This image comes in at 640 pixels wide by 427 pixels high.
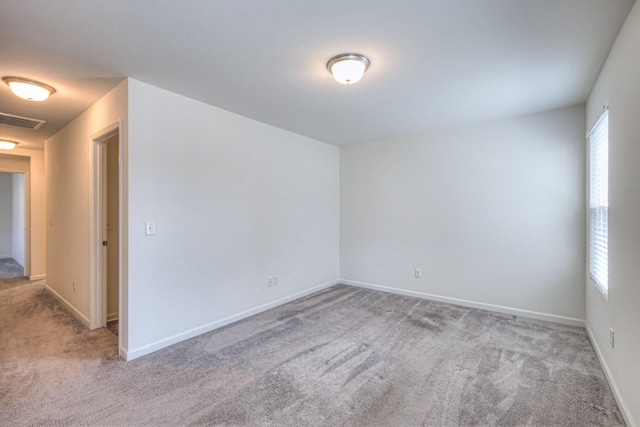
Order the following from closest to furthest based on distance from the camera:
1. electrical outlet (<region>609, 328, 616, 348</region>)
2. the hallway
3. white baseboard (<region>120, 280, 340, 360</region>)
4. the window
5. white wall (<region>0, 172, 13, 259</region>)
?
electrical outlet (<region>609, 328, 616, 348</region>)
the window
white baseboard (<region>120, 280, 340, 360</region>)
the hallway
white wall (<region>0, 172, 13, 259</region>)

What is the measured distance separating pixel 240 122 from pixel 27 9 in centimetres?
202

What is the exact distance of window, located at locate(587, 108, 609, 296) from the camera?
244 centimetres

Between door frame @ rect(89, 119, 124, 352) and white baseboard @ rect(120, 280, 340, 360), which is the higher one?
door frame @ rect(89, 119, 124, 352)

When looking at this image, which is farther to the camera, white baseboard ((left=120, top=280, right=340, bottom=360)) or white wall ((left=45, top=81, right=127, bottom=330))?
white wall ((left=45, top=81, right=127, bottom=330))

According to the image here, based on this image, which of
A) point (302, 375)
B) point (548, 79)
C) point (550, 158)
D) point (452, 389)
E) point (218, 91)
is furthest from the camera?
point (550, 158)

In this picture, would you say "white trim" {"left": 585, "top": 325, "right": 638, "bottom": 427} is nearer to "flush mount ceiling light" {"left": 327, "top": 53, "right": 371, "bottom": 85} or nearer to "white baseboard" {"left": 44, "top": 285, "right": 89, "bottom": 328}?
"flush mount ceiling light" {"left": 327, "top": 53, "right": 371, "bottom": 85}

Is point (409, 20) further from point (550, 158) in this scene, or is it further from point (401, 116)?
point (550, 158)

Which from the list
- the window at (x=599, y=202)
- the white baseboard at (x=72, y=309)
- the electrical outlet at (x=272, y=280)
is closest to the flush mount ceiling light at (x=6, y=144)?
the white baseboard at (x=72, y=309)

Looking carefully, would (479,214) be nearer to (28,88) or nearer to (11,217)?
(28,88)

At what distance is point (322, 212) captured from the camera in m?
4.93

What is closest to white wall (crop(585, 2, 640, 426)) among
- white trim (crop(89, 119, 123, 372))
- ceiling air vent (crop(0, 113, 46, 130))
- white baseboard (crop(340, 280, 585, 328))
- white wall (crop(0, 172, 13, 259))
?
white baseboard (crop(340, 280, 585, 328))

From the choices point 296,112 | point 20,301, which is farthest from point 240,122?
point 20,301

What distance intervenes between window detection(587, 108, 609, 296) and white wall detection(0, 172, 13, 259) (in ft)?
40.2

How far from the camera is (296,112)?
137 inches
